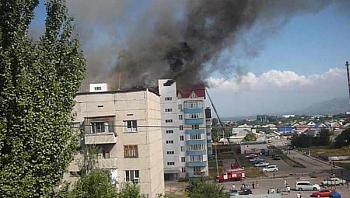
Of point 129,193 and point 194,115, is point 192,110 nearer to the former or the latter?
point 194,115

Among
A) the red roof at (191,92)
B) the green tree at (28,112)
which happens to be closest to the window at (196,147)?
the red roof at (191,92)

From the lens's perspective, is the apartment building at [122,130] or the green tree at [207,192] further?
the green tree at [207,192]

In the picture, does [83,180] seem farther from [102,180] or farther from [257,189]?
[257,189]

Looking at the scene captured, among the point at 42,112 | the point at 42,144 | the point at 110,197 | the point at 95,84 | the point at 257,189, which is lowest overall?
the point at 257,189

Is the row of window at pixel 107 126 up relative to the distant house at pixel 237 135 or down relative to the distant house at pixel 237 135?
up

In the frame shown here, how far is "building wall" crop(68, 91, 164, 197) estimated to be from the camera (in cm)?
2138

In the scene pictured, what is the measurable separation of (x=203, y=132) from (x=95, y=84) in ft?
67.7

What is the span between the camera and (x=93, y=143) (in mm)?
20844

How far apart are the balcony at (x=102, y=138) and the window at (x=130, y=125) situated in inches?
33.3

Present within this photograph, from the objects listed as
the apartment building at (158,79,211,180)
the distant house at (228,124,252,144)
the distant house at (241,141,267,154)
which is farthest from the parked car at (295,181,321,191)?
the distant house at (228,124,252,144)

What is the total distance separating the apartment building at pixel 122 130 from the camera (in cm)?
2130

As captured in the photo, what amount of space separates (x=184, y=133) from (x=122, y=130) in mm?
24730

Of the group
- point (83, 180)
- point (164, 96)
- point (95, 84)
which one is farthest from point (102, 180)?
point (164, 96)

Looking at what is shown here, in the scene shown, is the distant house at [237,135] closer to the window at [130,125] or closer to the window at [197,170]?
the window at [197,170]
